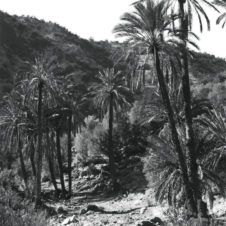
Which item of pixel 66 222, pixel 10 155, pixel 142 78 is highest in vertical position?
pixel 142 78

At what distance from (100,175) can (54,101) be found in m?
14.7

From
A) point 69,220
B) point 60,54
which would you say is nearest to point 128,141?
point 69,220

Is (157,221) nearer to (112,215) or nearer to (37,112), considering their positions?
(112,215)

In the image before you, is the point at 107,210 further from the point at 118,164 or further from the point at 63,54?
the point at 63,54

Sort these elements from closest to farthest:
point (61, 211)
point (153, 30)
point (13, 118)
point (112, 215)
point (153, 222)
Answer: point (153, 30) → point (153, 222) → point (112, 215) → point (61, 211) → point (13, 118)

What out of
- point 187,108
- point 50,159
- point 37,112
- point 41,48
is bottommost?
point 50,159

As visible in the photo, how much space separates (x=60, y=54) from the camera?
118500 mm

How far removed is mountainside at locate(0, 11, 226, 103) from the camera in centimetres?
9900

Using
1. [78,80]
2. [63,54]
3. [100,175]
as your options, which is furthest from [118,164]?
[63,54]

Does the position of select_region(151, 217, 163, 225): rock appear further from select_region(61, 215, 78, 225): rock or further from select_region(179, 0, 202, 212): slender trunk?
select_region(61, 215, 78, 225): rock

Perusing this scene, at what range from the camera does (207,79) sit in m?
105

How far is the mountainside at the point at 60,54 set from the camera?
99.0m

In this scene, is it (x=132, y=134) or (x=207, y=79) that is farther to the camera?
(x=207, y=79)

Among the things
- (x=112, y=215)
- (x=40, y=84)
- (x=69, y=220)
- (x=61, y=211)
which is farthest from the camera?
(x=40, y=84)
